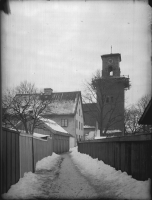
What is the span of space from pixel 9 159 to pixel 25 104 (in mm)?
19881

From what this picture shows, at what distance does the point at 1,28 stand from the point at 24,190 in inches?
180

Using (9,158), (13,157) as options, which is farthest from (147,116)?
(13,157)

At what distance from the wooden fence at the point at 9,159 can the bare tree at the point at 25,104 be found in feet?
48.1

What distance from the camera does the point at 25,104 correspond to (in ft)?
86.6

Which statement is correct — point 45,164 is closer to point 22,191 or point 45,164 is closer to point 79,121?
point 22,191

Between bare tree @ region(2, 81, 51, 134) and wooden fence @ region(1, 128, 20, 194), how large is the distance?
48.1ft

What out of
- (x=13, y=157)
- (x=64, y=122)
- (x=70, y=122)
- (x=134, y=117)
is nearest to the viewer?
(x=13, y=157)

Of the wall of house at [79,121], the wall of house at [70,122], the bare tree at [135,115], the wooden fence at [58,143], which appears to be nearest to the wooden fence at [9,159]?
the bare tree at [135,115]

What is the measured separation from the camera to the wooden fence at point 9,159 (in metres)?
6.20

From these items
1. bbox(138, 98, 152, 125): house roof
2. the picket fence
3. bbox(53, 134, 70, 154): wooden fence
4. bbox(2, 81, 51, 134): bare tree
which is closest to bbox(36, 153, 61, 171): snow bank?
the picket fence

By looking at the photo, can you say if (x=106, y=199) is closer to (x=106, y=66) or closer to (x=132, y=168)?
(x=132, y=168)

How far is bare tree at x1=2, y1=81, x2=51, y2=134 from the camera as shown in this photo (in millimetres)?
23828

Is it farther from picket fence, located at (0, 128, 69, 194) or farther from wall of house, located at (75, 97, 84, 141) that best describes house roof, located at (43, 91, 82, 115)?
picket fence, located at (0, 128, 69, 194)

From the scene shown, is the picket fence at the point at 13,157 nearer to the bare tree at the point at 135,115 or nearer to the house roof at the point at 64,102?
the bare tree at the point at 135,115
